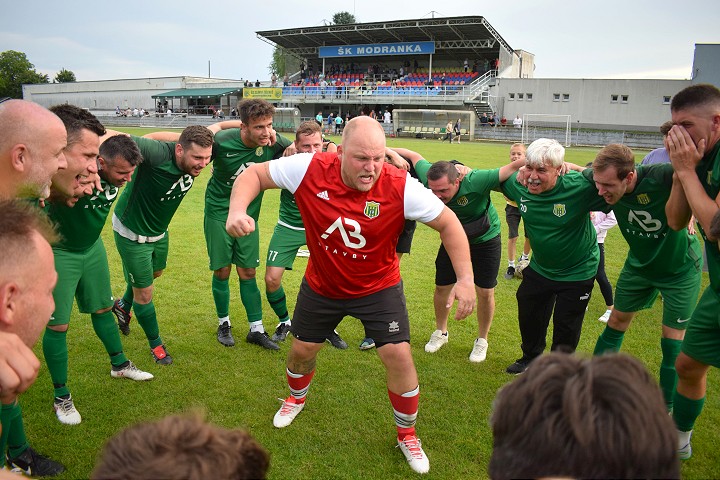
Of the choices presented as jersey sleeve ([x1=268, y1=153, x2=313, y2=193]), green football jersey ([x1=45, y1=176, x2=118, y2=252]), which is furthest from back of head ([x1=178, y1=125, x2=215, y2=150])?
jersey sleeve ([x1=268, y1=153, x2=313, y2=193])

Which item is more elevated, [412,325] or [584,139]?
[584,139]

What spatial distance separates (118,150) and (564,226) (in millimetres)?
4043

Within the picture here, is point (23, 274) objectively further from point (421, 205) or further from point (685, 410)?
point (685, 410)

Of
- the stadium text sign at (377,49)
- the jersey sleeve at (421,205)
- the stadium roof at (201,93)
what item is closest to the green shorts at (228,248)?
the jersey sleeve at (421,205)

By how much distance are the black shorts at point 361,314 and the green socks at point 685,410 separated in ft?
6.97

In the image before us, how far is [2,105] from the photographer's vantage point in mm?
3070

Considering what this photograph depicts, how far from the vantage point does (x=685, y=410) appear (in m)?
3.92

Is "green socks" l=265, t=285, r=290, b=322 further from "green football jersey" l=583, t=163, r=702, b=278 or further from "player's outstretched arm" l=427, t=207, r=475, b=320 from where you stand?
"green football jersey" l=583, t=163, r=702, b=278

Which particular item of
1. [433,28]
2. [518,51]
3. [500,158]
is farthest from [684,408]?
[518,51]

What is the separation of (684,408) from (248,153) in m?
4.96

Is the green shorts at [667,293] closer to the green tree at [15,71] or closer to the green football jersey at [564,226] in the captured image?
the green football jersey at [564,226]

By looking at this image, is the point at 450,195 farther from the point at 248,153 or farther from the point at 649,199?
the point at 248,153

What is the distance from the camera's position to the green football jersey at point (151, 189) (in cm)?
520

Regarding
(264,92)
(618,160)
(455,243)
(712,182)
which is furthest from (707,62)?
(264,92)
